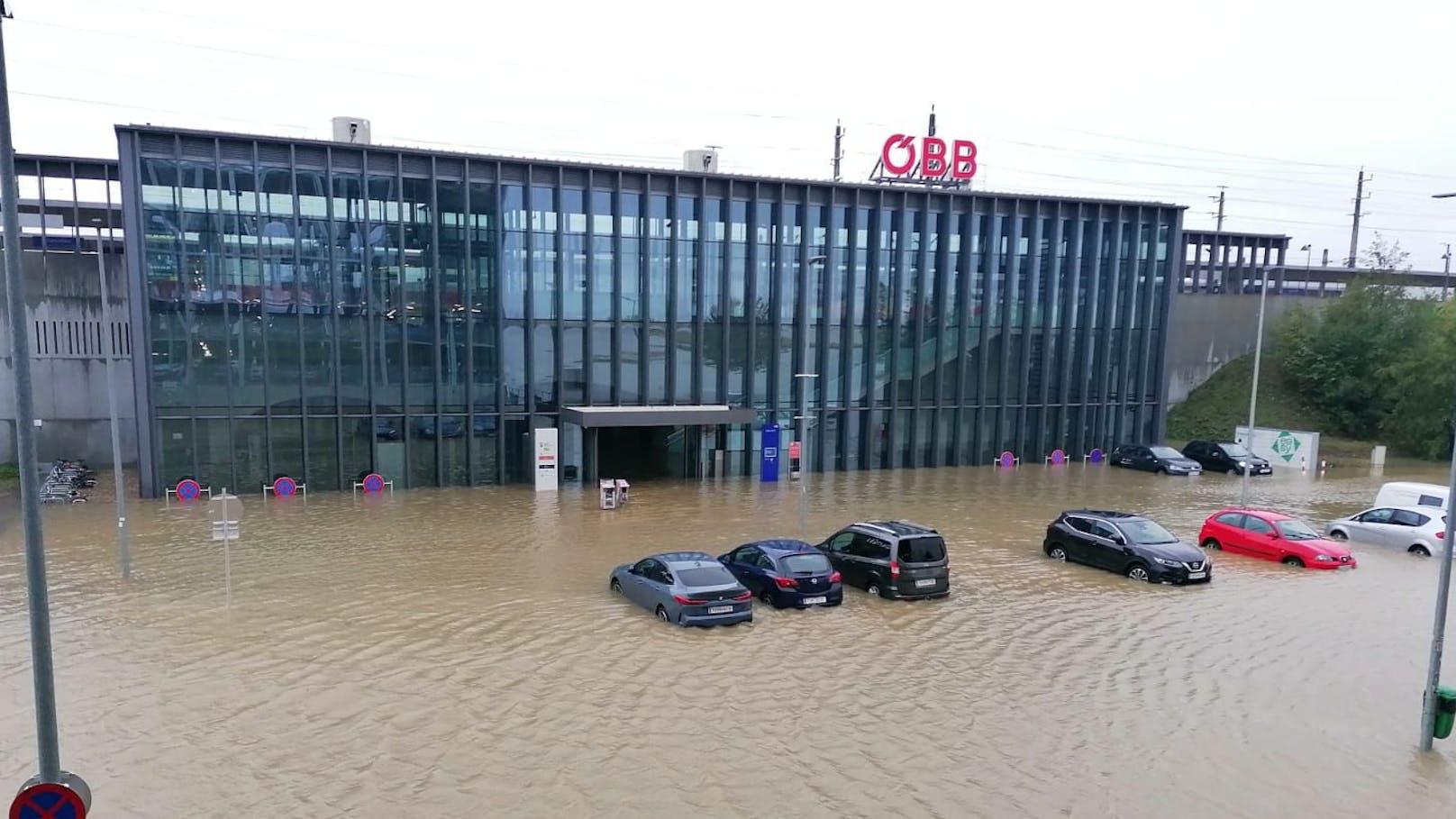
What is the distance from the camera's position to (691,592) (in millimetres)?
14133

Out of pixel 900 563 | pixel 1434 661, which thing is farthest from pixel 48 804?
pixel 1434 661

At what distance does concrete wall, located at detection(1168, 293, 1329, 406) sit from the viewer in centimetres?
4684

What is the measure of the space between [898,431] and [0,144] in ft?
106

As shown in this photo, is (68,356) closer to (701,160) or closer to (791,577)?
(701,160)

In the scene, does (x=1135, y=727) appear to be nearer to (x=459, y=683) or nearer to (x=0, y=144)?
(x=459, y=683)

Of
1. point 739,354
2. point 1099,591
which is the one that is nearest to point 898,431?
point 739,354

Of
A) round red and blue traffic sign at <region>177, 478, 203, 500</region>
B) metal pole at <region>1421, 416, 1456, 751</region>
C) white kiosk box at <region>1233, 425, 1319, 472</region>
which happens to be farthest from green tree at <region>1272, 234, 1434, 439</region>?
round red and blue traffic sign at <region>177, 478, 203, 500</region>

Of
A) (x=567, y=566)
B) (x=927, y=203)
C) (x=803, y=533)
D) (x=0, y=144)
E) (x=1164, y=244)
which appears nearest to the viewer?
(x=0, y=144)

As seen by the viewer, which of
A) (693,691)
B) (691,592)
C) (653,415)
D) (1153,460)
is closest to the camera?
(693,691)

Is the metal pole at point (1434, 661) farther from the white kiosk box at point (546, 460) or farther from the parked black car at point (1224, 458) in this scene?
the parked black car at point (1224, 458)

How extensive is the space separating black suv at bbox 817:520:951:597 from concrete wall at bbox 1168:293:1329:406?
120ft

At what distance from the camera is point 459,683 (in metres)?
11.5

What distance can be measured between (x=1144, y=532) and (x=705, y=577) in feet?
34.1

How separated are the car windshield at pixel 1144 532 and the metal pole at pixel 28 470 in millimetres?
18309
